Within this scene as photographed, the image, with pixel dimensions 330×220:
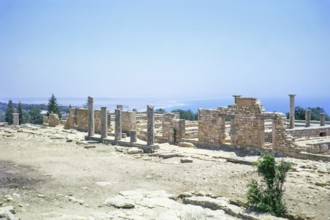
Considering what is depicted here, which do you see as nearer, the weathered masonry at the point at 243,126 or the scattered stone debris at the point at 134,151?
the weathered masonry at the point at 243,126

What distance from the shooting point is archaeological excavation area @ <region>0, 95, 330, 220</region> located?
11.0 metres

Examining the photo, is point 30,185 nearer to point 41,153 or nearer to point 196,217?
point 196,217

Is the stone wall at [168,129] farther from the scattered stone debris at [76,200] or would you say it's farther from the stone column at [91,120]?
the scattered stone debris at [76,200]

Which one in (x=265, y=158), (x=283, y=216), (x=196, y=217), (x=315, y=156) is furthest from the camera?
(x=315, y=156)

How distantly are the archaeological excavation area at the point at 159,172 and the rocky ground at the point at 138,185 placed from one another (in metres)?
0.03

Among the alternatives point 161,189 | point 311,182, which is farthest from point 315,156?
point 161,189

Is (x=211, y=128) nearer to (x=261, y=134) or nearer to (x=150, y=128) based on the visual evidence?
(x=261, y=134)

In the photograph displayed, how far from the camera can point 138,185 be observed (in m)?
14.1

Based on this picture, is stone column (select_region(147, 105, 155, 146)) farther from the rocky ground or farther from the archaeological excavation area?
the rocky ground

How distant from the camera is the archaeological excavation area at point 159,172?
35.9ft

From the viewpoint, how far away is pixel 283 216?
10.5 metres

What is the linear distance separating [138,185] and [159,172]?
8.30 feet

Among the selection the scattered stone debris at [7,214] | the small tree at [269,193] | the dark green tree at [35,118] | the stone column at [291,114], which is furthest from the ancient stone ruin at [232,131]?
the dark green tree at [35,118]

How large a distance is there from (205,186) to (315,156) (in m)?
8.97
